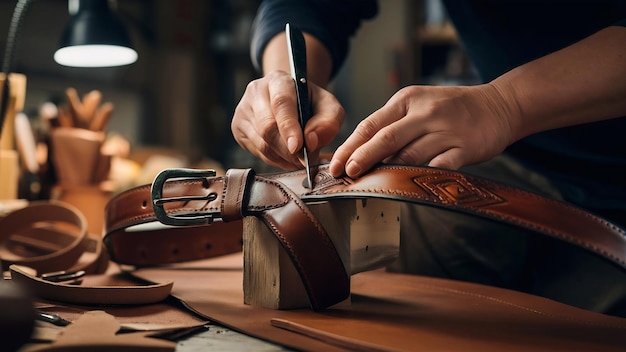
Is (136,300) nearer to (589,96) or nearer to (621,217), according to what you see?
(589,96)

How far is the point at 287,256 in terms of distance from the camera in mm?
814

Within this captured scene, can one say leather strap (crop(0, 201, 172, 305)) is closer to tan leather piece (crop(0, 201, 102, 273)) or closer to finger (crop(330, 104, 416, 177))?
tan leather piece (crop(0, 201, 102, 273))

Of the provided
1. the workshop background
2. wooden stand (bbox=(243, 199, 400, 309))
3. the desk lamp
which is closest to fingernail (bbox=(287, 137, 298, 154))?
wooden stand (bbox=(243, 199, 400, 309))

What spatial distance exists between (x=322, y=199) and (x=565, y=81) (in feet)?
1.24

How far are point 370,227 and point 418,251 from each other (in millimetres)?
448

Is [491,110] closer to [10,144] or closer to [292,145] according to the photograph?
[292,145]

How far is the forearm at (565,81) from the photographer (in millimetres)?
898

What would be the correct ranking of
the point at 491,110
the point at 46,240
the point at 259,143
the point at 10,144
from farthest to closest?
1. the point at 10,144
2. the point at 46,240
3. the point at 259,143
4. the point at 491,110

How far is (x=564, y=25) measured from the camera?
131 cm

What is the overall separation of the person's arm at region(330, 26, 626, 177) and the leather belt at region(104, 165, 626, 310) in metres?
0.05

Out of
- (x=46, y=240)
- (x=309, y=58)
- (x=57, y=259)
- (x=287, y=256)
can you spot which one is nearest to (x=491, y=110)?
(x=287, y=256)

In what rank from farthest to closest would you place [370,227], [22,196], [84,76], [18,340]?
1. [84,76]
2. [22,196]
3. [370,227]
4. [18,340]

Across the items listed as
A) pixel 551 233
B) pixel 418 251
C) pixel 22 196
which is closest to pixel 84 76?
pixel 22 196

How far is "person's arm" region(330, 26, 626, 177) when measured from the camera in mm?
839
